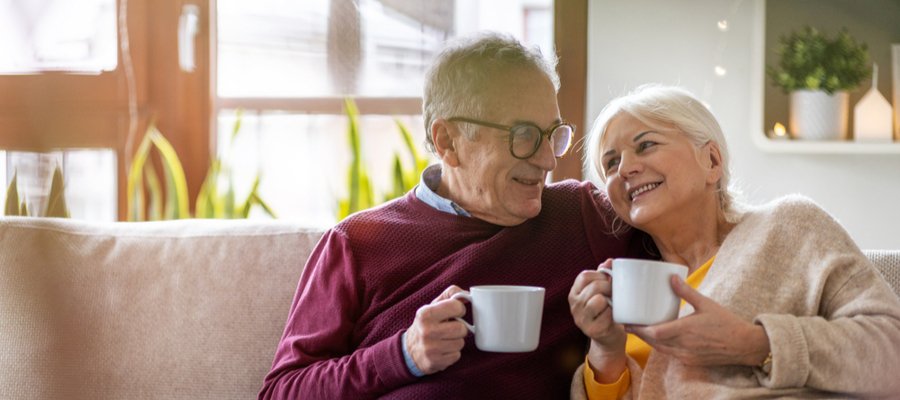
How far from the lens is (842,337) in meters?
0.95

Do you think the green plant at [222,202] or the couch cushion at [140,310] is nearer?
the couch cushion at [140,310]

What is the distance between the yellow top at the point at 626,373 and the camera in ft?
3.71

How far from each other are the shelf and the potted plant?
39 millimetres

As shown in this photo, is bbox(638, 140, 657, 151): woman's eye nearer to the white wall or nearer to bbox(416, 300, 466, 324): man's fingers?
bbox(416, 300, 466, 324): man's fingers

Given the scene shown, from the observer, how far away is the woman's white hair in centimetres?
124

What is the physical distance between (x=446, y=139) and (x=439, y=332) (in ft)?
1.73

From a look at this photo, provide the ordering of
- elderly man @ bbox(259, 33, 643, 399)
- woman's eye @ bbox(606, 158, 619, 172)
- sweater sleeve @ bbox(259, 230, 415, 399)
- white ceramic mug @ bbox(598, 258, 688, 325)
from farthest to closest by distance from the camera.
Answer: woman's eye @ bbox(606, 158, 619, 172) < elderly man @ bbox(259, 33, 643, 399) < sweater sleeve @ bbox(259, 230, 415, 399) < white ceramic mug @ bbox(598, 258, 688, 325)

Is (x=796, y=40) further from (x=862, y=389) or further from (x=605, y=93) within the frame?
(x=862, y=389)

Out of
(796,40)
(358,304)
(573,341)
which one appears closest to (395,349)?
(358,304)

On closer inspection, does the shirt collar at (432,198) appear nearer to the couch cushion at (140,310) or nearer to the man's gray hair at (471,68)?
the man's gray hair at (471,68)

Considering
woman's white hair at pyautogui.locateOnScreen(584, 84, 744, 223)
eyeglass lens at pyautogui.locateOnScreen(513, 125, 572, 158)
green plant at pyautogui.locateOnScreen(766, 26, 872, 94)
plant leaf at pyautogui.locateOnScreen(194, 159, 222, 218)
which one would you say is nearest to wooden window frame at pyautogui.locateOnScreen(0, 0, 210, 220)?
plant leaf at pyautogui.locateOnScreen(194, 159, 222, 218)

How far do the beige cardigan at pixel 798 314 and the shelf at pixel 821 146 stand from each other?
997 millimetres

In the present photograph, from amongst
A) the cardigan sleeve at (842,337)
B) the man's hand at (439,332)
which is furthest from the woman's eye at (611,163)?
the man's hand at (439,332)

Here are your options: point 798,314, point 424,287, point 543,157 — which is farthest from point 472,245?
point 798,314
